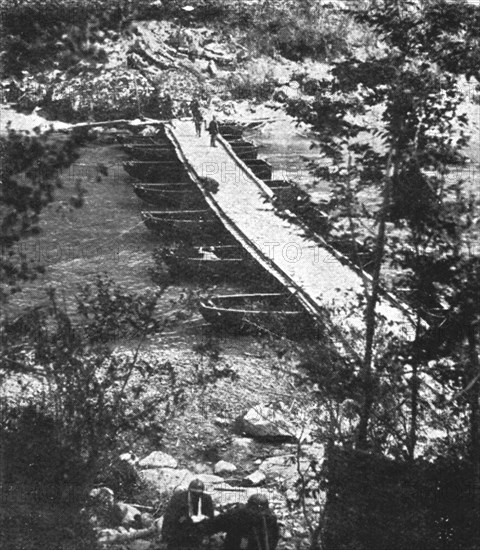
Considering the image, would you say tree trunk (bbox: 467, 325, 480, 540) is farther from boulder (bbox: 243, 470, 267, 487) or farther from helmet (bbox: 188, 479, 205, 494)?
boulder (bbox: 243, 470, 267, 487)

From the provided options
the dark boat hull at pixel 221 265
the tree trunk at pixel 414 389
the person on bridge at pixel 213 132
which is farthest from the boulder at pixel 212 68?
the tree trunk at pixel 414 389

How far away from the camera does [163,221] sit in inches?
719

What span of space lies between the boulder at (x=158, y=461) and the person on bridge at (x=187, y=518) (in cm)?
251

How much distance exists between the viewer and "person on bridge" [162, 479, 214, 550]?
761 cm

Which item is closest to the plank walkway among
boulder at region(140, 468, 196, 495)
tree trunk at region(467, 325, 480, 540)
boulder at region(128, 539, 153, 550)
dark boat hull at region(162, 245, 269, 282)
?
dark boat hull at region(162, 245, 269, 282)

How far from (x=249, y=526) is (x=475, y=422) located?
1.98 m

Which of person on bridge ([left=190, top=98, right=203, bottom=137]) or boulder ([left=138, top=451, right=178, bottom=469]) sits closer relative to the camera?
boulder ([left=138, top=451, right=178, bottom=469])

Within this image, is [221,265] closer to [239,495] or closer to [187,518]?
[239,495]

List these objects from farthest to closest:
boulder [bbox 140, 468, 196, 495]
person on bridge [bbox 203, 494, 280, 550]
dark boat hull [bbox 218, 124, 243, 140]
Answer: dark boat hull [bbox 218, 124, 243, 140] < boulder [bbox 140, 468, 196, 495] < person on bridge [bbox 203, 494, 280, 550]

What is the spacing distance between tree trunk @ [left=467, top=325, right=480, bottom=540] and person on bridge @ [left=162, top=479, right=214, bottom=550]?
2202 mm

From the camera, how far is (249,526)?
7359mm

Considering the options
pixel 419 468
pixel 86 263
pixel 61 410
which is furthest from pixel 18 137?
pixel 86 263

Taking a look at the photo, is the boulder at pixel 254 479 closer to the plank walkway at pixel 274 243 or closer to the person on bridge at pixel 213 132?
the plank walkway at pixel 274 243

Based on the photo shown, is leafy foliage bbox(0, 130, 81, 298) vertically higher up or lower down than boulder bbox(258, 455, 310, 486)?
higher up
